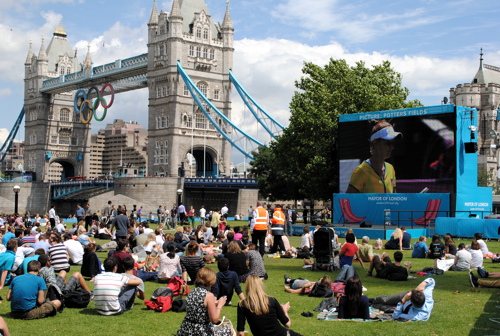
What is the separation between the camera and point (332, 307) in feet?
40.2

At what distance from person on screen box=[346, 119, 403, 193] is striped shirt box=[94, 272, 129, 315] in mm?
22855

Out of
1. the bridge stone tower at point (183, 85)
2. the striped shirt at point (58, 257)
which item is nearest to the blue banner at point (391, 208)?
the striped shirt at point (58, 257)

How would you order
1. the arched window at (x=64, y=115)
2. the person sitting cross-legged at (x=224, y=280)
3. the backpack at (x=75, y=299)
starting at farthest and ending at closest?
the arched window at (x=64, y=115)
the backpack at (x=75, y=299)
the person sitting cross-legged at (x=224, y=280)

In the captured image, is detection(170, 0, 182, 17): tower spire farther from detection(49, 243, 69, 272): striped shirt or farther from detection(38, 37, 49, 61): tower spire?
detection(49, 243, 69, 272): striped shirt

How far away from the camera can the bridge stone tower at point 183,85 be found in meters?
85.0

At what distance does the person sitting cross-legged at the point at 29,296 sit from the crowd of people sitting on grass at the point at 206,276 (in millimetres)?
17

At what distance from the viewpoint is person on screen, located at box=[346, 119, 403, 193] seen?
1293 inches

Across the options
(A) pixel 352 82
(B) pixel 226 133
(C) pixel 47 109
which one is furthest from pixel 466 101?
(C) pixel 47 109

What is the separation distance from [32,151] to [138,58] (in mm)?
34854

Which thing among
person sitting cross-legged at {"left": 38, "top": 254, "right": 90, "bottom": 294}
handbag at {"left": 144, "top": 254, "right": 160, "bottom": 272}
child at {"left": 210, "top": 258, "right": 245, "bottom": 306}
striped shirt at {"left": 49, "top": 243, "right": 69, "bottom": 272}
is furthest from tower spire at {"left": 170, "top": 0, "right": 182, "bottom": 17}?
child at {"left": 210, "top": 258, "right": 245, "bottom": 306}

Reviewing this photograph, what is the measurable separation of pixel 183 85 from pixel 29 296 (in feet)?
247

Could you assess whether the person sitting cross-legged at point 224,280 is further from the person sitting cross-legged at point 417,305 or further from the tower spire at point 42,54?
the tower spire at point 42,54

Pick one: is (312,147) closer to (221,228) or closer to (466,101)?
(221,228)

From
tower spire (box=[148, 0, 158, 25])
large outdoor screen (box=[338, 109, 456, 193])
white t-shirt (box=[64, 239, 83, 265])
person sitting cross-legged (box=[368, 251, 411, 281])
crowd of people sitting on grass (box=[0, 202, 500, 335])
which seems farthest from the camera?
tower spire (box=[148, 0, 158, 25])
